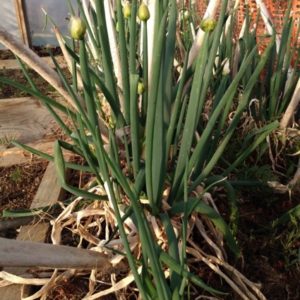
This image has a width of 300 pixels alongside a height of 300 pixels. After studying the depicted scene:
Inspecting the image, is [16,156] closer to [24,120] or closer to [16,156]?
[16,156]

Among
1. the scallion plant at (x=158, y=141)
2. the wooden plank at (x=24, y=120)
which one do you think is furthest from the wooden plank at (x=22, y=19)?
the scallion plant at (x=158, y=141)

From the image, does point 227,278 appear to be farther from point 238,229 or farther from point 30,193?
point 30,193

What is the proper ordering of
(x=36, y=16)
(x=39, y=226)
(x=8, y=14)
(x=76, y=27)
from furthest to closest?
(x=36, y=16)
(x=8, y=14)
(x=39, y=226)
(x=76, y=27)

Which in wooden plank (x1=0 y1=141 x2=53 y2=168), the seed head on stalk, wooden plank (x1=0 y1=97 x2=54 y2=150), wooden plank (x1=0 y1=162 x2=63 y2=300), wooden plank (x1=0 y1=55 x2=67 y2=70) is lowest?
wooden plank (x1=0 y1=55 x2=67 y2=70)

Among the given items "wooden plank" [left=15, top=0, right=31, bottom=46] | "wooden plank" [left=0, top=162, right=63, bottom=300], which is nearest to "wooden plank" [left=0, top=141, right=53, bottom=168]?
"wooden plank" [left=0, top=162, right=63, bottom=300]

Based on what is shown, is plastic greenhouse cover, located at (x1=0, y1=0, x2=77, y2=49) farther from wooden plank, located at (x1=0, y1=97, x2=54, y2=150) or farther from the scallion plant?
the scallion plant

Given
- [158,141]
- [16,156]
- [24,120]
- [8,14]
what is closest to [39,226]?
[158,141]

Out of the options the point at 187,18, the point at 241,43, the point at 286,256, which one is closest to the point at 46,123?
the point at 187,18
